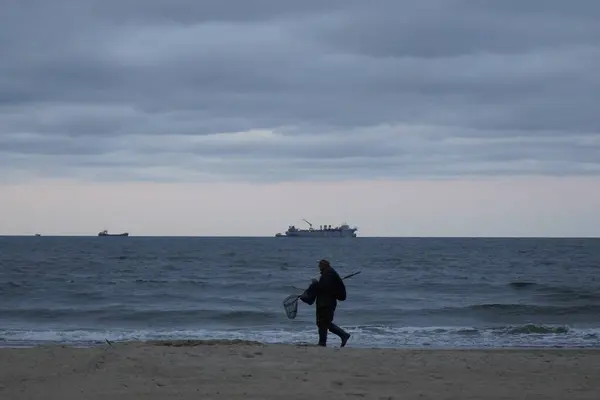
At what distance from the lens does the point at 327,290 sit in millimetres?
13633

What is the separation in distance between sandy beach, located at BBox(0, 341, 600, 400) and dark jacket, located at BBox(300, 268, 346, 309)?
139 centimetres

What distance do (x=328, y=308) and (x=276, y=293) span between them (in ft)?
66.1

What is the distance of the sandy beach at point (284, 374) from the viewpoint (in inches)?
352

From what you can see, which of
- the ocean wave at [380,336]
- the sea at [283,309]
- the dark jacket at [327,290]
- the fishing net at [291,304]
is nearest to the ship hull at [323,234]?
the sea at [283,309]

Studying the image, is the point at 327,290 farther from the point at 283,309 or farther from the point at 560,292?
the point at 560,292

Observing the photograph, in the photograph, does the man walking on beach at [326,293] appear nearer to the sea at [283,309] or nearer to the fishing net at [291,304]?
the fishing net at [291,304]

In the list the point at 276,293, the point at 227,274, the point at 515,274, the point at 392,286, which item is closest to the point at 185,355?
the point at 276,293

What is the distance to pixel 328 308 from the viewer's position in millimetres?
13742

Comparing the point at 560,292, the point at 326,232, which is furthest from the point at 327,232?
the point at 560,292

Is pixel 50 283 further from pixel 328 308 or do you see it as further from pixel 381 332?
pixel 328 308

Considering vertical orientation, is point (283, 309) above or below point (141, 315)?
above

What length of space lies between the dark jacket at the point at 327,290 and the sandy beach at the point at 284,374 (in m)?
1.39

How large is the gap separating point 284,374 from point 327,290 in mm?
3794

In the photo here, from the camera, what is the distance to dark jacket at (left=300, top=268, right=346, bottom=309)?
13570mm
